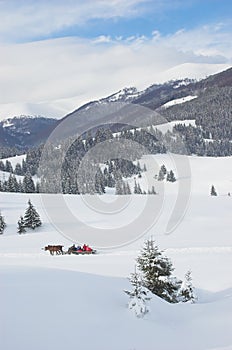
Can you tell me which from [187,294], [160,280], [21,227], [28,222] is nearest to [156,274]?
[160,280]

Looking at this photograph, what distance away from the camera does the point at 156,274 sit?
53.9ft

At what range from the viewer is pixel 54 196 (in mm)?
60250

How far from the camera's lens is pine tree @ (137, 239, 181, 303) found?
1633cm

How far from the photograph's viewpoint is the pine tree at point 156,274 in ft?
53.6

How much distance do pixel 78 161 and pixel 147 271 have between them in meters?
130

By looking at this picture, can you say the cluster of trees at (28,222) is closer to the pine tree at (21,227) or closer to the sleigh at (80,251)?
the pine tree at (21,227)

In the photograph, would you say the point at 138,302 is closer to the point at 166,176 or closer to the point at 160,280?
the point at 160,280

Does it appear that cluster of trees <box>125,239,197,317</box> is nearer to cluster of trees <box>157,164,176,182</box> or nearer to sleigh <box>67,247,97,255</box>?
sleigh <box>67,247,97,255</box>

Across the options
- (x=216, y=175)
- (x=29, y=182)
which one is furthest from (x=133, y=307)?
(x=216, y=175)

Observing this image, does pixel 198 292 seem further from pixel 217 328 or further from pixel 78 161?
pixel 78 161

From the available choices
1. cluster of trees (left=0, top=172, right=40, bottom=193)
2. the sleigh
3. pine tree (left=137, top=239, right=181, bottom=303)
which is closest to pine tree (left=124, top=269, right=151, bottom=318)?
pine tree (left=137, top=239, right=181, bottom=303)

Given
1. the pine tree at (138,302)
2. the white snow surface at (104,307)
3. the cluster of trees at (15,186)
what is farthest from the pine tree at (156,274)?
the cluster of trees at (15,186)

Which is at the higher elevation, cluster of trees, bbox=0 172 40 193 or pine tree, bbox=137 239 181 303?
cluster of trees, bbox=0 172 40 193

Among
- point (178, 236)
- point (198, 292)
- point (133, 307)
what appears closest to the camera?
point (133, 307)
